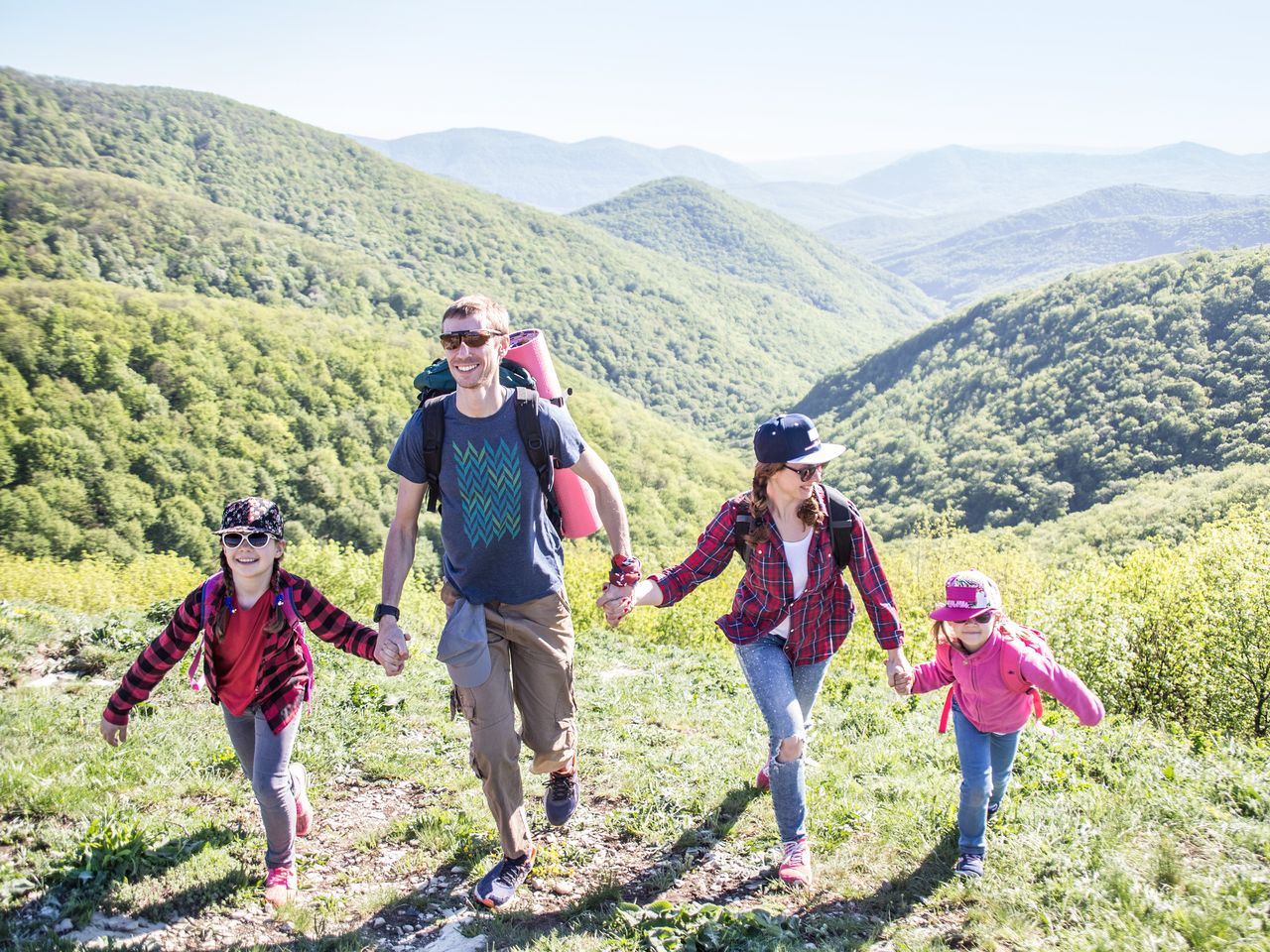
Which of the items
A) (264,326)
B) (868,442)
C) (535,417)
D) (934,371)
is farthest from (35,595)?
(934,371)

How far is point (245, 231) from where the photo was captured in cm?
12962

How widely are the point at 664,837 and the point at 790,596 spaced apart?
6.08ft

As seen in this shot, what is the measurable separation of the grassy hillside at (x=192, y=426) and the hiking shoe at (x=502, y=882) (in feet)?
201

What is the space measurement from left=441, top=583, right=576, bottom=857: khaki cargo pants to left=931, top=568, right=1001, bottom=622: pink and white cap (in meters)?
1.89

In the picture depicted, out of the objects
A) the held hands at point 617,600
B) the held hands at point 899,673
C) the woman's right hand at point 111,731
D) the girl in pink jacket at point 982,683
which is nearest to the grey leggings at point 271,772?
the woman's right hand at point 111,731

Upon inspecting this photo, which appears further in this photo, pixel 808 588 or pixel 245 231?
pixel 245 231

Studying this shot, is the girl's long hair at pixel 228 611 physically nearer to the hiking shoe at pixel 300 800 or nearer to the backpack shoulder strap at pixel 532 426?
the hiking shoe at pixel 300 800

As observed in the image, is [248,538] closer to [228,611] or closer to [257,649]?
[228,611]

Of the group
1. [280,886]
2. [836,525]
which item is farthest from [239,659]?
[836,525]

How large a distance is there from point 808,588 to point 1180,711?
37.1ft

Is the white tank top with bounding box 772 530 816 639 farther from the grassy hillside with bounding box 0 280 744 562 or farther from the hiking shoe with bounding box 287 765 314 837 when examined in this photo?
the grassy hillside with bounding box 0 280 744 562

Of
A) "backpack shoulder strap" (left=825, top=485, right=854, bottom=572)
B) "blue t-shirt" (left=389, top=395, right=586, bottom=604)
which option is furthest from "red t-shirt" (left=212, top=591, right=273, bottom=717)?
"backpack shoulder strap" (left=825, top=485, right=854, bottom=572)

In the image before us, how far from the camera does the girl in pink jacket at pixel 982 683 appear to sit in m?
4.05

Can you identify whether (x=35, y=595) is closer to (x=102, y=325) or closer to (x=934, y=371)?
(x=102, y=325)
